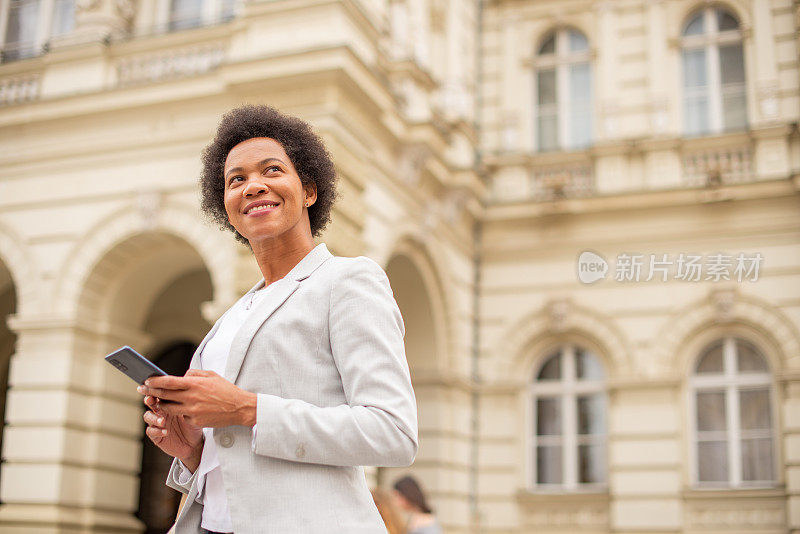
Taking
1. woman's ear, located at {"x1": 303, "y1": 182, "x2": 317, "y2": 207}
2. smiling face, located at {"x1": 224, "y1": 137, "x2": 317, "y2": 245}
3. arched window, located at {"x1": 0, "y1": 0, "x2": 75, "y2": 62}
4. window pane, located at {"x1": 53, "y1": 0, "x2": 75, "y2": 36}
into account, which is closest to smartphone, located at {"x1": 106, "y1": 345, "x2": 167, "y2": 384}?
smiling face, located at {"x1": 224, "y1": 137, "x2": 317, "y2": 245}

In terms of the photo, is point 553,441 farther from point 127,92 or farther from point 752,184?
point 127,92

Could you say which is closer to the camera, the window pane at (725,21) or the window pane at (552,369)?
the window pane at (552,369)

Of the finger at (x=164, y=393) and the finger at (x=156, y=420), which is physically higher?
the finger at (x=164, y=393)

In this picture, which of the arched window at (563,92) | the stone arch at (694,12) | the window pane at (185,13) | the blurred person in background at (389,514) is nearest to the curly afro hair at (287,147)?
the blurred person in background at (389,514)

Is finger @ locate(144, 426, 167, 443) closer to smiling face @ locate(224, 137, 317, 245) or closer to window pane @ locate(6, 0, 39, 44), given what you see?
smiling face @ locate(224, 137, 317, 245)

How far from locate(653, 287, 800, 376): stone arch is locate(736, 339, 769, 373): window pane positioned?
15 cm

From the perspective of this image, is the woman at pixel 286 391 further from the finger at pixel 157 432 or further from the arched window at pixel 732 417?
the arched window at pixel 732 417

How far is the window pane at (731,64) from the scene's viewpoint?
14445 mm

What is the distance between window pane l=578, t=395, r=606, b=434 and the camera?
1390 centimetres

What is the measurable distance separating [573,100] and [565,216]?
212cm

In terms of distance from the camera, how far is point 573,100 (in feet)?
50.0

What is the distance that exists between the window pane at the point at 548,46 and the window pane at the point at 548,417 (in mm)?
5832

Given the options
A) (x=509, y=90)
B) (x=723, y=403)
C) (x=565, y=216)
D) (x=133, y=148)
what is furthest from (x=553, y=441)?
(x=133, y=148)

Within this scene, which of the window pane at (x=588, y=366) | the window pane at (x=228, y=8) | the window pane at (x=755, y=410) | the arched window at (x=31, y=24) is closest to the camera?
the window pane at (x=228, y=8)
